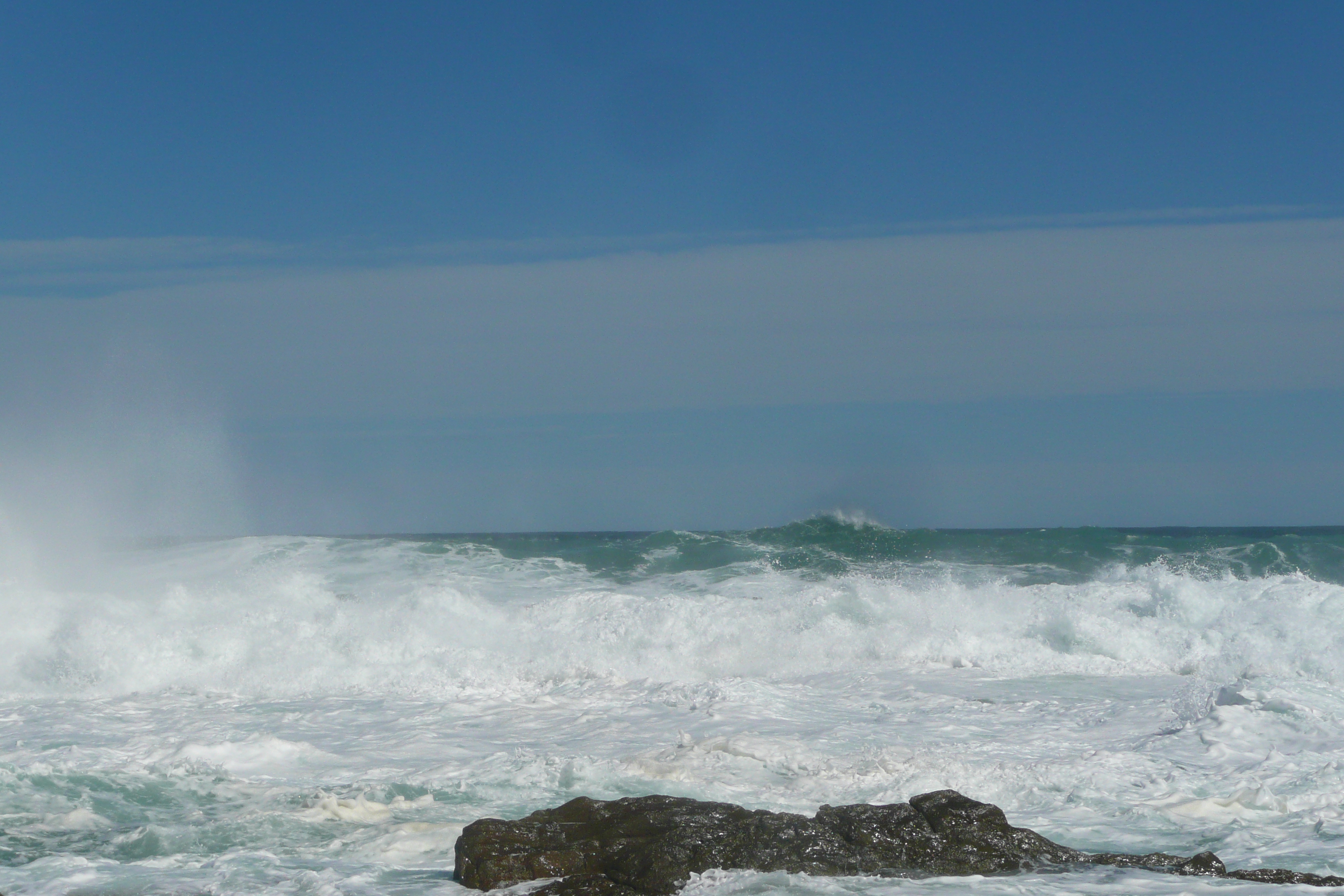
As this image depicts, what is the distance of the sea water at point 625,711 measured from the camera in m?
7.16

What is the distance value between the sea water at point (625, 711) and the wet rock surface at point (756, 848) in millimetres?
154

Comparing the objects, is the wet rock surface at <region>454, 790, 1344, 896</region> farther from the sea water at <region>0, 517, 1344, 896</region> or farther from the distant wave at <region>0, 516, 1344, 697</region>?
the distant wave at <region>0, 516, 1344, 697</region>

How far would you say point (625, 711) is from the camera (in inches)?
459

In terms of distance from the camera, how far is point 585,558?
24406mm

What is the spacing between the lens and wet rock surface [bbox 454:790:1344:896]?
231 inches

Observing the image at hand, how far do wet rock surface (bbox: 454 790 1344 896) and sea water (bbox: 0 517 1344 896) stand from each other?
0.51 ft

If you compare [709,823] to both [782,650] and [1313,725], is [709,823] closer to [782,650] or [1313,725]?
[1313,725]

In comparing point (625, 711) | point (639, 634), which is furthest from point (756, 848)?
point (639, 634)

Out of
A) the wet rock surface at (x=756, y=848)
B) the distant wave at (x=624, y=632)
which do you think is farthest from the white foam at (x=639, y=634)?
the wet rock surface at (x=756, y=848)

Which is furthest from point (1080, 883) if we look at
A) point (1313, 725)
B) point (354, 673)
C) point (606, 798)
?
point (354, 673)

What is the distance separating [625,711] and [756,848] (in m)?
5.71

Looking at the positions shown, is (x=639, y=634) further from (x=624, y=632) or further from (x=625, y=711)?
(x=625, y=711)

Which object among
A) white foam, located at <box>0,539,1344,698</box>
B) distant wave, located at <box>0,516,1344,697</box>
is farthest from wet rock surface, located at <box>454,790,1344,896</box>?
white foam, located at <box>0,539,1344,698</box>

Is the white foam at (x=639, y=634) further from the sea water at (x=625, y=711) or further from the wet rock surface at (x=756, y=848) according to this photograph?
the wet rock surface at (x=756, y=848)
